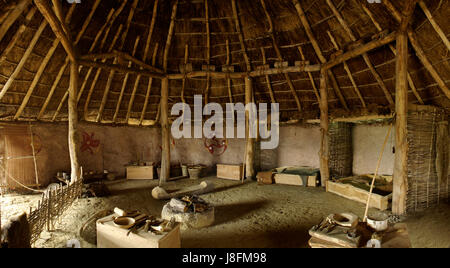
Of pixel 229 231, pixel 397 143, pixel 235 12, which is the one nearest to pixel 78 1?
pixel 235 12

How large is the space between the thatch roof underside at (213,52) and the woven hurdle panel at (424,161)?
2.50ft

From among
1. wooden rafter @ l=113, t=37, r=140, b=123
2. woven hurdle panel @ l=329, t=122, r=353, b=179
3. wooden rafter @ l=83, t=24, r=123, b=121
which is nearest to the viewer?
wooden rafter @ l=83, t=24, r=123, b=121

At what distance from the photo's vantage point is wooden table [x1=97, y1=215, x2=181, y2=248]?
2.66 m

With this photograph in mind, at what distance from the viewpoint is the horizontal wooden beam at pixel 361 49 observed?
4.73 metres

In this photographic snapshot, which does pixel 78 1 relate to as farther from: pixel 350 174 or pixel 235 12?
pixel 350 174

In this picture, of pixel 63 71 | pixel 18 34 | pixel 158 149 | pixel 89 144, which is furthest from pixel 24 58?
pixel 158 149

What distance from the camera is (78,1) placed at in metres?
5.16

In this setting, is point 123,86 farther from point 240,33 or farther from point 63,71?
point 240,33

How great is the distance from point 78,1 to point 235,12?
12.6 ft

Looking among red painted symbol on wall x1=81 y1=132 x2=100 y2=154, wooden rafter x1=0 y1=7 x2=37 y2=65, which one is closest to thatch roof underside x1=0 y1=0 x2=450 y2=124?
wooden rafter x1=0 y1=7 x2=37 y2=65

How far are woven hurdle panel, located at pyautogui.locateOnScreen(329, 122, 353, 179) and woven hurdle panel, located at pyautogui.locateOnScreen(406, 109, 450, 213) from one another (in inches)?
98.2

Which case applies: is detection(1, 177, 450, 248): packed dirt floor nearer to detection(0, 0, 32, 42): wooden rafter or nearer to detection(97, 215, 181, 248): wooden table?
detection(97, 215, 181, 248): wooden table

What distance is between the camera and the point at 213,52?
788cm

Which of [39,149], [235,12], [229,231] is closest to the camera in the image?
[229,231]
